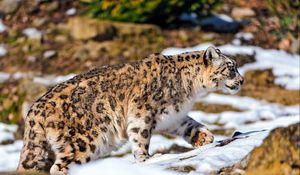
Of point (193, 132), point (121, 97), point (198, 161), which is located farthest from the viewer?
point (193, 132)

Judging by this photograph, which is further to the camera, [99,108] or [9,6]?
[9,6]

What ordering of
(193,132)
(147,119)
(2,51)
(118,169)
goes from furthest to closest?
1. (2,51)
2. (193,132)
3. (147,119)
4. (118,169)

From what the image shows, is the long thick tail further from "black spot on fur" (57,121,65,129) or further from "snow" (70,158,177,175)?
"snow" (70,158,177,175)

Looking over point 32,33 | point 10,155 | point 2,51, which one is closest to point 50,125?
point 10,155

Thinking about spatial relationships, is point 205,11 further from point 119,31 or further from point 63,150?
point 63,150

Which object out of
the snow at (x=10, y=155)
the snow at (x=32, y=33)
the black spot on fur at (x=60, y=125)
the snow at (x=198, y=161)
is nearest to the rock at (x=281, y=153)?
the snow at (x=198, y=161)

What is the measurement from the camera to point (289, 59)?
1847cm

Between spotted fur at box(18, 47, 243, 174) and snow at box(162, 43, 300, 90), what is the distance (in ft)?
22.4

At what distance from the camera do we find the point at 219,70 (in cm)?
1056

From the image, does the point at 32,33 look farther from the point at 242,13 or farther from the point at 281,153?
the point at 281,153

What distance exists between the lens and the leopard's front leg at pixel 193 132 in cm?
993

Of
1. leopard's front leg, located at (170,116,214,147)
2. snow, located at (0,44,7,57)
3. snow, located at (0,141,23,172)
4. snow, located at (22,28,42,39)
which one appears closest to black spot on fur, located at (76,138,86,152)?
leopard's front leg, located at (170,116,214,147)

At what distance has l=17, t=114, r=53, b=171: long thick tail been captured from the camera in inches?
348

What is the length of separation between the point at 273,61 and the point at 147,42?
3.07 m
